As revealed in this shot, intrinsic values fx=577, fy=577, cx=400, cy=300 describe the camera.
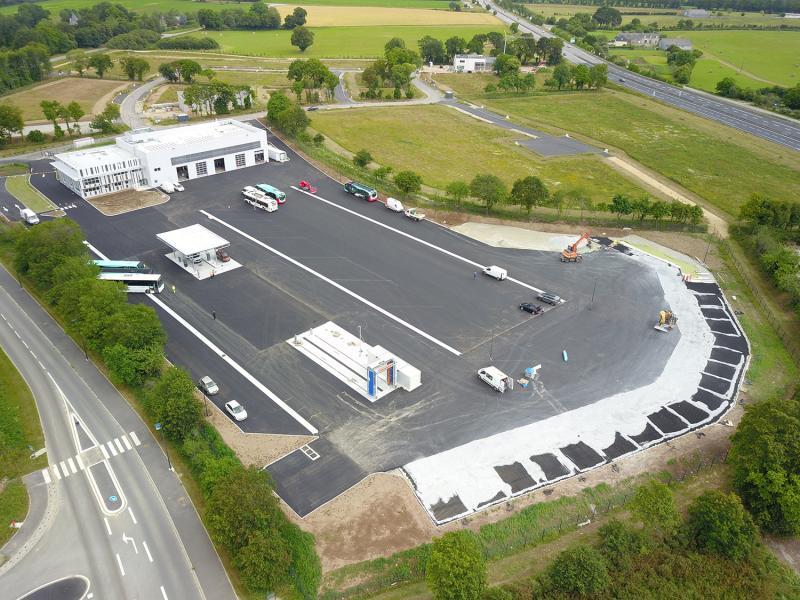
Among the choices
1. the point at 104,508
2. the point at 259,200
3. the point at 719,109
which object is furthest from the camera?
the point at 719,109

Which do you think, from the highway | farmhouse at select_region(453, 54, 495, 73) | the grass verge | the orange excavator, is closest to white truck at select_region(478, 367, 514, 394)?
the orange excavator

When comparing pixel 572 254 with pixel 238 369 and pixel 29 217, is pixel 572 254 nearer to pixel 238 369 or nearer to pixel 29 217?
pixel 238 369

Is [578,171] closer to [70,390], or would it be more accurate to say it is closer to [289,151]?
[289,151]

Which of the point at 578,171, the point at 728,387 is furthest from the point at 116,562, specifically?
the point at 578,171

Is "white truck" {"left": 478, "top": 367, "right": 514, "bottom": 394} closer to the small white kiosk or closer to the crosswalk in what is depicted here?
the crosswalk

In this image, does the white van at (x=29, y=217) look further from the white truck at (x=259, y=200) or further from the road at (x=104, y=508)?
the road at (x=104, y=508)

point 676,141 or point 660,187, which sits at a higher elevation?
point 660,187

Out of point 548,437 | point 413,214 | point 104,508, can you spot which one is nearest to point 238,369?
point 104,508

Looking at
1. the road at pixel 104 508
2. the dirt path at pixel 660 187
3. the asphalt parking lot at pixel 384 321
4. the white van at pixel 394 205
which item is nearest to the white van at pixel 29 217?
the asphalt parking lot at pixel 384 321
